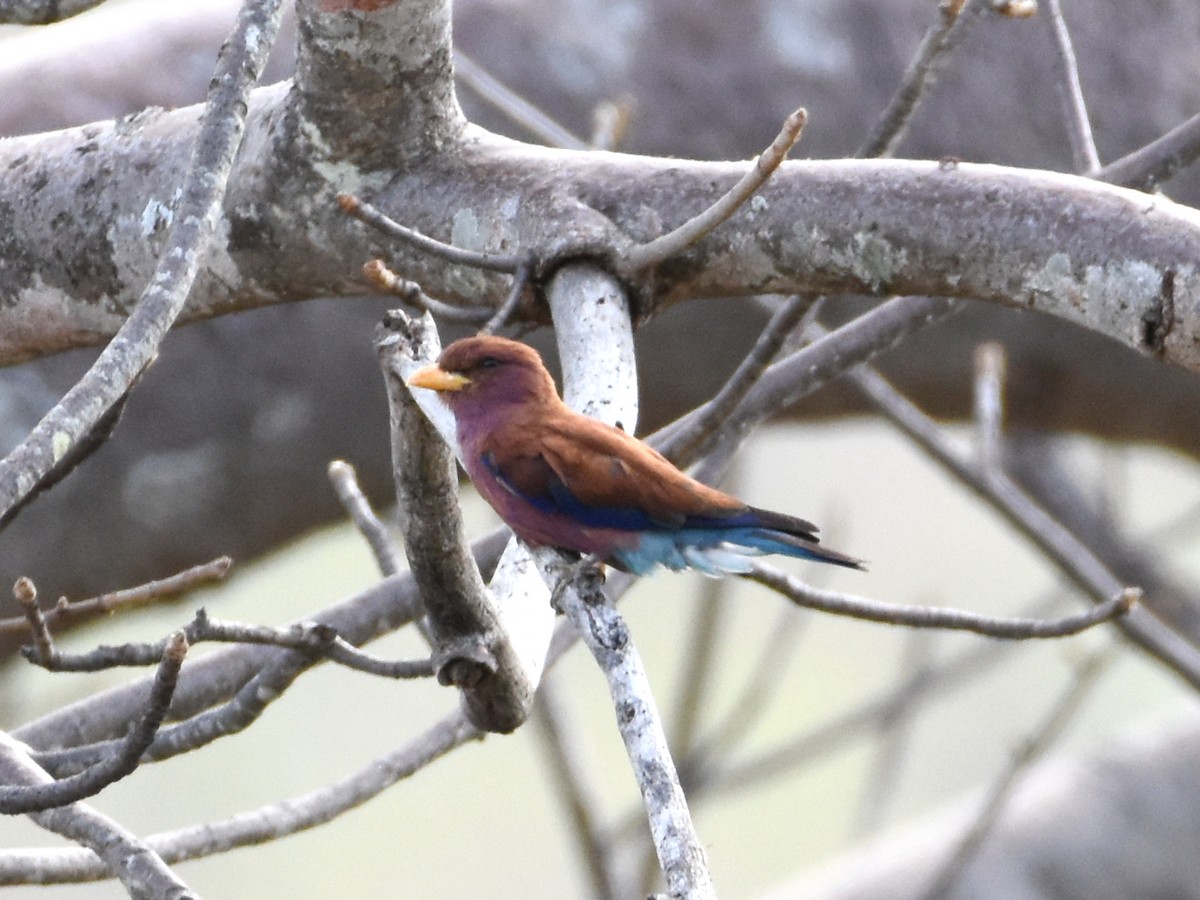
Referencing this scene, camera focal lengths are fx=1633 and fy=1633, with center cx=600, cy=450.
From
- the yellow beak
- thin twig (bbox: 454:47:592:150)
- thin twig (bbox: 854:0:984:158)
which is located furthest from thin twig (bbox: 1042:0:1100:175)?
the yellow beak

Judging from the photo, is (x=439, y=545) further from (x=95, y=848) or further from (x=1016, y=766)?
(x=1016, y=766)

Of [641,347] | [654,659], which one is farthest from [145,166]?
[654,659]

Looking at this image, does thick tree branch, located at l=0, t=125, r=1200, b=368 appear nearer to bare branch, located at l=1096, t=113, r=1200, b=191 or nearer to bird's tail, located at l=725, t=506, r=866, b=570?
bird's tail, located at l=725, t=506, r=866, b=570

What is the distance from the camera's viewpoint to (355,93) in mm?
1811

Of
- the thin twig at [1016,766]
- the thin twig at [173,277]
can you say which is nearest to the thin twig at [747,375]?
the thin twig at [173,277]

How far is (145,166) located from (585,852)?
64.1 inches

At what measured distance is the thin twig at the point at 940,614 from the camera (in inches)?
76.4

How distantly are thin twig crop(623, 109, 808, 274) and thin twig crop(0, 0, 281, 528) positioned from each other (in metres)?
0.41

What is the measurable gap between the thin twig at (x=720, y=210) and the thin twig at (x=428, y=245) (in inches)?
5.1

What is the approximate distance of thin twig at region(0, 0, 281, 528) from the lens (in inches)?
42.9

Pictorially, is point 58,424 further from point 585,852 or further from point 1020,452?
point 1020,452

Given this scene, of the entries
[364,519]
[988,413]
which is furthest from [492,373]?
[988,413]

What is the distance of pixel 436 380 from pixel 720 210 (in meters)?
0.30

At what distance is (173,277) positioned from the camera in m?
1.26
